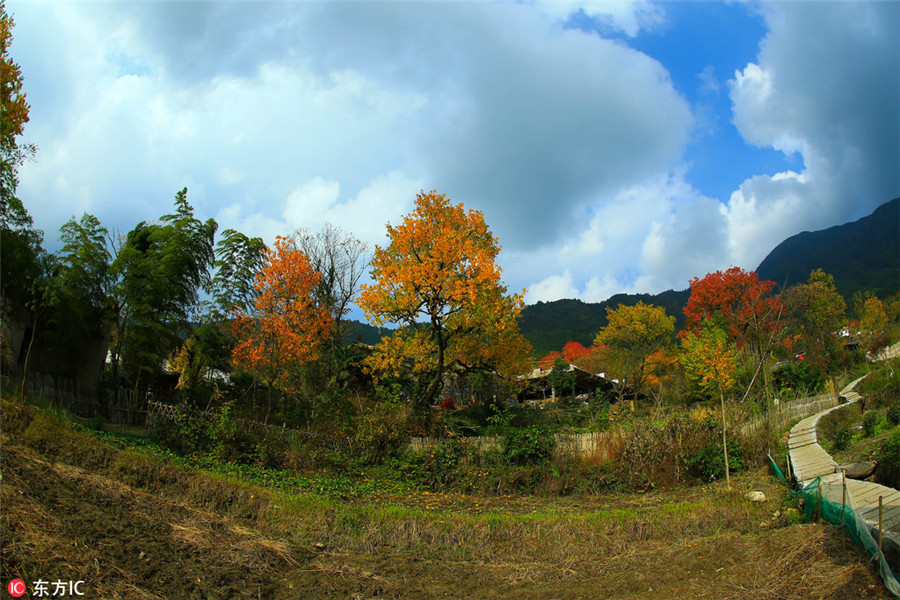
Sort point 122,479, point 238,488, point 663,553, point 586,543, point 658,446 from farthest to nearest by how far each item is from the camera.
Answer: point 658,446 → point 238,488 → point 122,479 → point 586,543 → point 663,553

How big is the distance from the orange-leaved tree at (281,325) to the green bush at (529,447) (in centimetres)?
723

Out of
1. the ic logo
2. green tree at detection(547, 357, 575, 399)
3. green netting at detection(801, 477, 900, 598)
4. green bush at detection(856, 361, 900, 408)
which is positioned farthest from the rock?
green tree at detection(547, 357, 575, 399)

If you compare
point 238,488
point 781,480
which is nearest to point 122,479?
point 238,488

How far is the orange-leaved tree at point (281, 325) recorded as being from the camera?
55.1 ft

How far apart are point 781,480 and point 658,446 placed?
2899mm

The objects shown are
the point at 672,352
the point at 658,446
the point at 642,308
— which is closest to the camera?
the point at 658,446

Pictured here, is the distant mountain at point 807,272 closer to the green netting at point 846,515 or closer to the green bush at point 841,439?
the green bush at point 841,439

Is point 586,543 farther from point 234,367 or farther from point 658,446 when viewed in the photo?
point 234,367

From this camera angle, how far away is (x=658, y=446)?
12.8 meters

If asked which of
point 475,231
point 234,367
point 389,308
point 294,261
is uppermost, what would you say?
point 475,231

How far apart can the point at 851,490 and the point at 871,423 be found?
21.7ft

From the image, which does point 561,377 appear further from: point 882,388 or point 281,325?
point 281,325

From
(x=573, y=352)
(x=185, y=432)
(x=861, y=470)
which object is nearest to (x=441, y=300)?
(x=185, y=432)

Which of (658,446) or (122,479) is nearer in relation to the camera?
(122,479)
